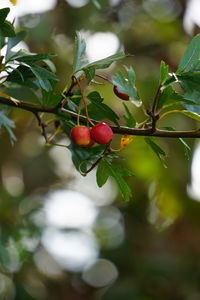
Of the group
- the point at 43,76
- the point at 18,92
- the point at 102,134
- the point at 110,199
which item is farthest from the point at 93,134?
the point at 110,199

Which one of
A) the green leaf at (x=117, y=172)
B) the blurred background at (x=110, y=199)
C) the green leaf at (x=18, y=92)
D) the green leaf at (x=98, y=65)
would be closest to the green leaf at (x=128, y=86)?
the green leaf at (x=98, y=65)

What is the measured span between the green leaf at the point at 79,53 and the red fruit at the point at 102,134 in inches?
3.7

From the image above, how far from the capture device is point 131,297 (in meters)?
2.43

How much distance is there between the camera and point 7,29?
2.74 ft

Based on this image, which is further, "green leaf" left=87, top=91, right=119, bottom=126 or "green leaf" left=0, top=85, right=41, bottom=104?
"green leaf" left=0, top=85, right=41, bottom=104

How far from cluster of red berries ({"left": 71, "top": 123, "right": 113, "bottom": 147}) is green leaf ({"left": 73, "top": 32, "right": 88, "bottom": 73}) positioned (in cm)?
9

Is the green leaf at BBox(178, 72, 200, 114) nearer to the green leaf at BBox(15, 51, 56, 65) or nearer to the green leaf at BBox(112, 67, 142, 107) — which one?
the green leaf at BBox(112, 67, 142, 107)

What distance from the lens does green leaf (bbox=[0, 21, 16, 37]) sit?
0.83 m

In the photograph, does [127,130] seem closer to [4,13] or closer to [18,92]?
[4,13]

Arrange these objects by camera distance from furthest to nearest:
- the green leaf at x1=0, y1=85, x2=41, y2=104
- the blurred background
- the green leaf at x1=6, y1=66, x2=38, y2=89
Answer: the blurred background
the green leaf at x1=0, y1=85, x2=41, y2=104
the green leaf at x1=6, y1=66, x2=38, y2=89

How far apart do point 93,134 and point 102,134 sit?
0.01 m

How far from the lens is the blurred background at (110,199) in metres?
2.19

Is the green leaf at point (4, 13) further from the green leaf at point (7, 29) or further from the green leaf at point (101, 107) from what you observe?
the green leaf at point (101, 107)

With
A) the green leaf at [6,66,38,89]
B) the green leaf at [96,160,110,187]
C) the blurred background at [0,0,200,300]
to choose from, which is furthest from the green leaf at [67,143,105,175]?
the blurred background at [0,0,200,300]
